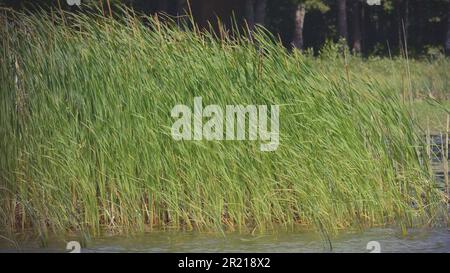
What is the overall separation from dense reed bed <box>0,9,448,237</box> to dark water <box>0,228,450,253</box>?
0.44ft

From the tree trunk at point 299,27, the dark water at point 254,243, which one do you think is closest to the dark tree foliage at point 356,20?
the tree trunk at point 299,27

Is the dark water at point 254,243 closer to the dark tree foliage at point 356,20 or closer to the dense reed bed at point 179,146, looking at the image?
the dense reed bed at point 179,146

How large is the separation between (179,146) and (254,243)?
1015 mm

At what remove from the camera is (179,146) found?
27.3 ft

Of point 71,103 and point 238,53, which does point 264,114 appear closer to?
point 238,53

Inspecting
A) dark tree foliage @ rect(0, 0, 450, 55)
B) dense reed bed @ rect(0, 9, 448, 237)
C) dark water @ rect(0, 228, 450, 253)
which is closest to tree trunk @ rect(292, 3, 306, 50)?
dark tree foliage @ rect(0, 0, 450, 55)

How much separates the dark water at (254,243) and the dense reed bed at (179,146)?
0.44 feet

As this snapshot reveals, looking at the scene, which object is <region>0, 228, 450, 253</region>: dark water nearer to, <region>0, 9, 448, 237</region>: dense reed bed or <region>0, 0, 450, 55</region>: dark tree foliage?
<region>0, 9, 448, 237</region>: dense reed bed

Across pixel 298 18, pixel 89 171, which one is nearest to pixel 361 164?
pixel 89 171

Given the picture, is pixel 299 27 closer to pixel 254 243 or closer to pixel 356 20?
pixel 356 20

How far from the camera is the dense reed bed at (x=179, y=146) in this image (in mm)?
8266

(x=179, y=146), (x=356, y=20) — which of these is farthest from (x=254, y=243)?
(x=356, y=20)

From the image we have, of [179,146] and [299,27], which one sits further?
[299,27]

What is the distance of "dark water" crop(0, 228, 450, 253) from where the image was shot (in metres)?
7.89
